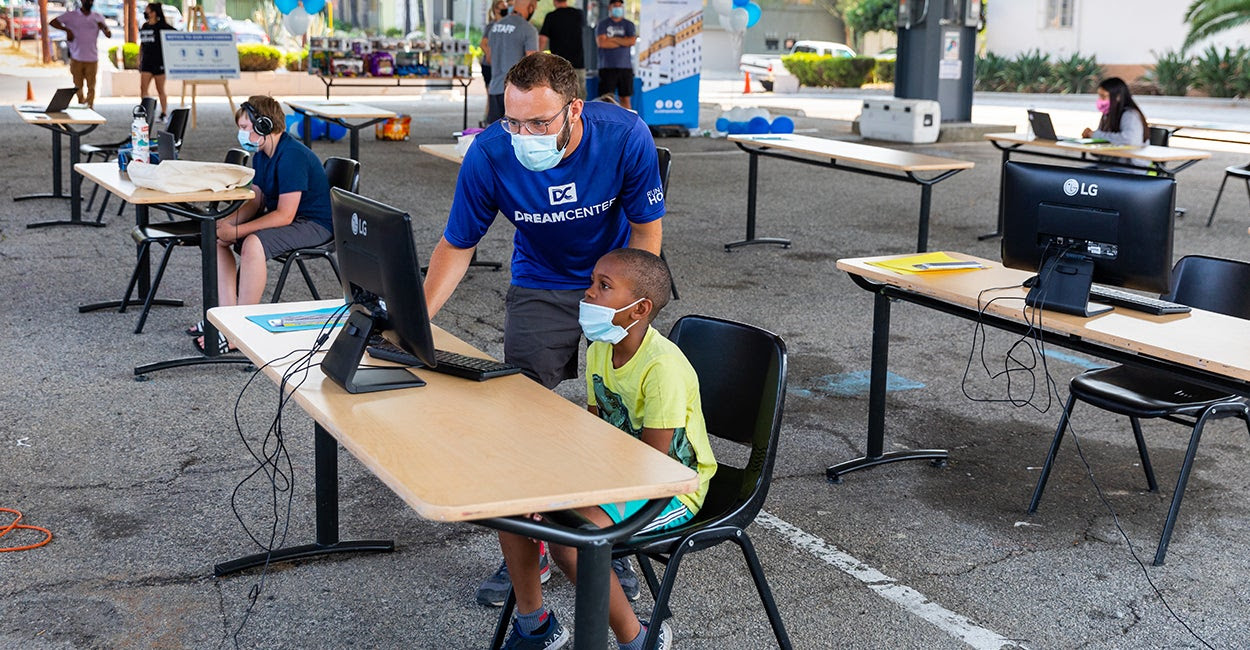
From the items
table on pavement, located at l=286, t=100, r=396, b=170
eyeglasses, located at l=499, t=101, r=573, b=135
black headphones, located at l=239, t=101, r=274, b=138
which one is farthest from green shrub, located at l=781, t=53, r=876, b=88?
eyeglasses, located at l=499, t=101, r=573, b=135

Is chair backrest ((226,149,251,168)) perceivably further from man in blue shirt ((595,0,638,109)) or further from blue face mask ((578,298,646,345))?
man in blue shirt ((595,0,638,109))

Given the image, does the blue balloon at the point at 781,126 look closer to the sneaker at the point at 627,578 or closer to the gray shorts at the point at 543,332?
the gray shorts at the point at 543,332

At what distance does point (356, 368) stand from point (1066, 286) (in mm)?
2171

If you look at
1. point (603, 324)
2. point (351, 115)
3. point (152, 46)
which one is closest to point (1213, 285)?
point (603, 324)

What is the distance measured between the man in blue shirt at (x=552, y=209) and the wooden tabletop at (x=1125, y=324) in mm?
1058

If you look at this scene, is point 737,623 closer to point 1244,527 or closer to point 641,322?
point 641,322

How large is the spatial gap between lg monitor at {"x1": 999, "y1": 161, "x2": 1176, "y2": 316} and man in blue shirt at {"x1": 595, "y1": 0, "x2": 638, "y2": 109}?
470 inches

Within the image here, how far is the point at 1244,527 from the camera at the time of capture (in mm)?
3982

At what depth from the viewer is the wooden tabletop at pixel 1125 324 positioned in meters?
3.28

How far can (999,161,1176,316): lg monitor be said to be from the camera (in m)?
3.62

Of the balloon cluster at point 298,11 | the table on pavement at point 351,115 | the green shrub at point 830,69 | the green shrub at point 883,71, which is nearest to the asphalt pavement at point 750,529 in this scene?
the table on pavement at point 351,115

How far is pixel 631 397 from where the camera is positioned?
9.57 ft

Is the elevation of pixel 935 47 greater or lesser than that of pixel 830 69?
lesser

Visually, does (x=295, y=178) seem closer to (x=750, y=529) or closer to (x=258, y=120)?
(x=258, y=120)
